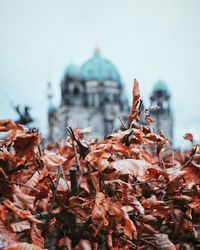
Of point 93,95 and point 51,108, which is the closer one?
point 51,108

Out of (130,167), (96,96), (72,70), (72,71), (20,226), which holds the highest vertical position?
(72,70)

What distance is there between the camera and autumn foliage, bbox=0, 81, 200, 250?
74cm

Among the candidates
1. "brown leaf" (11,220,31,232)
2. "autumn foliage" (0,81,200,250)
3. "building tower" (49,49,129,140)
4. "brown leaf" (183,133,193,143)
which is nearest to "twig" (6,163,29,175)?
"autumn foliage" (0,81,200,250)

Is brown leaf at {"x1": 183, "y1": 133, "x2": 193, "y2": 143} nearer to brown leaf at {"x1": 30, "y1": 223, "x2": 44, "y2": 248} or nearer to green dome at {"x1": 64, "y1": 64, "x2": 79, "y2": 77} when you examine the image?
brown leaf at {"x1": 30, "y1": 223, "x2": 44, "y2": 248}

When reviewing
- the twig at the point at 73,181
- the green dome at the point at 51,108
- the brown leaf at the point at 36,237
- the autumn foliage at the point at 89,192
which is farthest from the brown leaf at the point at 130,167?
the green dome at the point at 51,108

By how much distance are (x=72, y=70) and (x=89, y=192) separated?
40321mm

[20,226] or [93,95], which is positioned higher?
[20,226]

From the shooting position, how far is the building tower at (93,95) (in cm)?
4006

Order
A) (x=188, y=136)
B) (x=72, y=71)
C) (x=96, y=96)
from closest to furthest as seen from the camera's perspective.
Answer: (x=188, y=136) → (x=72, y=71) → (x=96, y=96)

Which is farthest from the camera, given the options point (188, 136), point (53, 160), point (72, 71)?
point (72, 71)

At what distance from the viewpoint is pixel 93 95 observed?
1700 inches

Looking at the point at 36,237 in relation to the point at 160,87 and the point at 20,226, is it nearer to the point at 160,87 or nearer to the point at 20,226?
the point at 20,226

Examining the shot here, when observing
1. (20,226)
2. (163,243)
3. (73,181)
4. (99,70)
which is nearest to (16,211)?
(20,226)

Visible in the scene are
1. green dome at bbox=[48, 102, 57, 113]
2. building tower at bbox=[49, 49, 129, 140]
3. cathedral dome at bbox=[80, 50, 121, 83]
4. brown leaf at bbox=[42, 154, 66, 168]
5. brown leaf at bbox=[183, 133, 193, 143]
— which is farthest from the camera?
cathedral dome at bbox=[80, 50, 121, 83]
